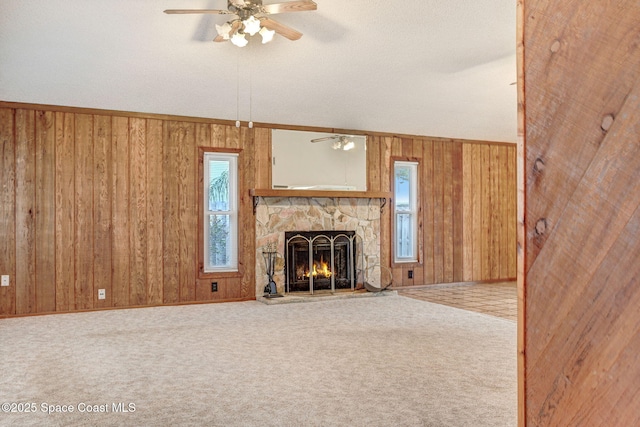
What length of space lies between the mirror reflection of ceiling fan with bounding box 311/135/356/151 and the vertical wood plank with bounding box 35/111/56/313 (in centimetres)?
339

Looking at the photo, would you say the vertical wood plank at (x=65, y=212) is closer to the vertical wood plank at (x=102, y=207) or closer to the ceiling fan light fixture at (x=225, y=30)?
the vertical wood plank at (x=102, y=207)

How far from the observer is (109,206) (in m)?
6.17

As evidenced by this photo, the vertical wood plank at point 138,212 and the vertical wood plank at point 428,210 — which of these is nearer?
the vertical wood plank at point 138,212

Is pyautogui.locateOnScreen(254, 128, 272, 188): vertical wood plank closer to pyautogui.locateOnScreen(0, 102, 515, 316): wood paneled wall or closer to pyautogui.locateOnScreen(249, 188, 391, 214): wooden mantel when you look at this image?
pyautogui.locateOnScreen(0, 102, 515, 316): wood paneled wall

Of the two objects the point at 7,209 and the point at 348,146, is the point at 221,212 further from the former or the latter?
the point at 7,209

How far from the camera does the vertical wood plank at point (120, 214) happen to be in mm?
6184

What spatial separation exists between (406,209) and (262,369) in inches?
198

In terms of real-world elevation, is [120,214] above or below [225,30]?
below

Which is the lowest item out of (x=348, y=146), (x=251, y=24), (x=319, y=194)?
(x=319, y=194)

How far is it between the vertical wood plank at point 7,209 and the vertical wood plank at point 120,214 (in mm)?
1025

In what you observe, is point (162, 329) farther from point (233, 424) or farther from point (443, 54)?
point (443, 54)

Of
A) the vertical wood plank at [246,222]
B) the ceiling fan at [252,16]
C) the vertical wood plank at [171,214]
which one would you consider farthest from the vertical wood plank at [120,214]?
the ceiling fan at [252,16]

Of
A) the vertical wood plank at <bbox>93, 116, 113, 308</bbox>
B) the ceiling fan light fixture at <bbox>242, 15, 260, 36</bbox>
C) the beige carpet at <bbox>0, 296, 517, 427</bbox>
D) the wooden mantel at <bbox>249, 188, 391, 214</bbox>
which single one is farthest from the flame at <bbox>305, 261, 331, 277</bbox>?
the ceiling fan light fixture at <bbox>242, 15, 260, 36</bbox>

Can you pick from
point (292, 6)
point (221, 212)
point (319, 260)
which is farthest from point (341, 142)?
point (292, 6)
